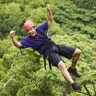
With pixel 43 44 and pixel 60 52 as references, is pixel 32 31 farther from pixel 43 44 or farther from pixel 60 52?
pixel 60 52

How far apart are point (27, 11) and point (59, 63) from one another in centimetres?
2280

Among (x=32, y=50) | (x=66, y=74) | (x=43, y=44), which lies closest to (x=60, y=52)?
(x=43, y=44)

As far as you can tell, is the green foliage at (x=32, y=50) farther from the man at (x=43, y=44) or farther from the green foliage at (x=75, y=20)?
the man at (x=43, y=44)

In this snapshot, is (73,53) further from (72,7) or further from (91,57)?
(72,7)

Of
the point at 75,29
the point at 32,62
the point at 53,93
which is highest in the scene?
the point at 32,62

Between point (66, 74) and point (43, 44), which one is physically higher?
point (43, 44)

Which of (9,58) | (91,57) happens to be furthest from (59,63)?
(9,58)

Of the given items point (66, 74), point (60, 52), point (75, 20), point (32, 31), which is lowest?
point (75, 20)

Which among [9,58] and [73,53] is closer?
[73,53]

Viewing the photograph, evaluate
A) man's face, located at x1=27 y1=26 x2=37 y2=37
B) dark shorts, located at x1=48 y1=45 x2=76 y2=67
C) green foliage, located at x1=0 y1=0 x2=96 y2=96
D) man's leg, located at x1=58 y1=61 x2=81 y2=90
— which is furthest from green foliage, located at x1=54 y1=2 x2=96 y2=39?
man's leg, located at x1=58 y1=61 x2=81 y2=90

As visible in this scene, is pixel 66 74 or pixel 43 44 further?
pixel 43 44

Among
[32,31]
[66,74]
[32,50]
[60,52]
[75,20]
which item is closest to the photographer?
[66,74]

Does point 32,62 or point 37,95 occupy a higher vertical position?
point 32,62

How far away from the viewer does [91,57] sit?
6.82 metres
